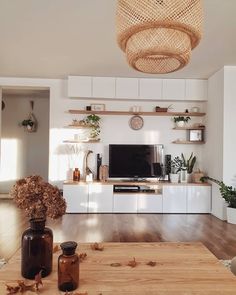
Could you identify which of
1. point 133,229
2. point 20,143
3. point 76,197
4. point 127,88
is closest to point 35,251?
point 133,229

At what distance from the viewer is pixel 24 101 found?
6.65 meters

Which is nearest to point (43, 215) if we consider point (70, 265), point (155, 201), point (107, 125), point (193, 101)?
point (70, 265)

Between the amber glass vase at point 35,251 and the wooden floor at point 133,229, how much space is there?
1.67 meters

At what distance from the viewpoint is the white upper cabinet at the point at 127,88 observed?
4.94m

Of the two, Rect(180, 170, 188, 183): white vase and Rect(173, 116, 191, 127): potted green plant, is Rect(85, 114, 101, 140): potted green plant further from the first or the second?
Rect(180, 170, 188, 183): white vase

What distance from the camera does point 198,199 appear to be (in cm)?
470

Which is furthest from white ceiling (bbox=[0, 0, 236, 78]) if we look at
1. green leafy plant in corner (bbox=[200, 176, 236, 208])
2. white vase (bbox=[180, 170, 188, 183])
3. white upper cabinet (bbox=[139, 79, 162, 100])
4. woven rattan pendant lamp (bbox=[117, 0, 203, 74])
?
green leafy plant in corner (bbox=[200, 176, 236, 208])

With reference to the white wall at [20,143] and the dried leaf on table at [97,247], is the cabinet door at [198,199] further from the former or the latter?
the white wall at [20,143]

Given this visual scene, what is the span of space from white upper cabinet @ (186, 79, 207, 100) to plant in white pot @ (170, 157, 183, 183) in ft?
4.06

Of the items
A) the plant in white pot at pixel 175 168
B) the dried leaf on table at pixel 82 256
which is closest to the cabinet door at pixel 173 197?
the plant in white pot at pixel 175 168

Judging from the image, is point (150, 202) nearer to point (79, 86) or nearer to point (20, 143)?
point (79, 86)

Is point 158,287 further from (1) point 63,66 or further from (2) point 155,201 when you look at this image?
(1) point 63,66

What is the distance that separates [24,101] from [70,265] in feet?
20.3

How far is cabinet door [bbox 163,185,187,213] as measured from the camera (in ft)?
15.4
